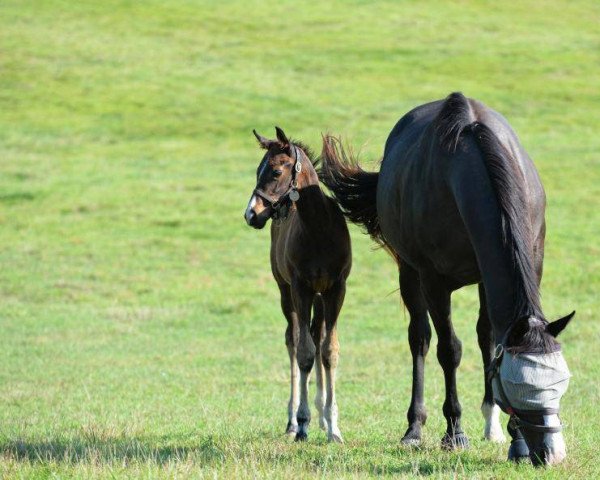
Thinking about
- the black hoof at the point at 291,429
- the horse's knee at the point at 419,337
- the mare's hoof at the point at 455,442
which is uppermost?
the horse's knee at the point at 419,337

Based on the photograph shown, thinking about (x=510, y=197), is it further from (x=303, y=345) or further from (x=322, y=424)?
(x=322, y=424)

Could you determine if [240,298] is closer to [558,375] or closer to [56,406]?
[56,406]

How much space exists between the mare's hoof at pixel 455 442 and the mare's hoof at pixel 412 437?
7.6 inches

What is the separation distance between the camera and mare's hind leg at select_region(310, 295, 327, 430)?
778 centimetres

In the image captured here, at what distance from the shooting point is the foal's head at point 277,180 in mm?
7031

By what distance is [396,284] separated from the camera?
17766mm

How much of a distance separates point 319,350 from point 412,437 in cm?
140

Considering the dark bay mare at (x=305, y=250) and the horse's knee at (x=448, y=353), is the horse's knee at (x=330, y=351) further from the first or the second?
the horse's knee at (x=448, y=353)

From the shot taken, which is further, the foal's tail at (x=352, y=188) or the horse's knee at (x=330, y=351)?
the foal's tail at (x=352, y=188)

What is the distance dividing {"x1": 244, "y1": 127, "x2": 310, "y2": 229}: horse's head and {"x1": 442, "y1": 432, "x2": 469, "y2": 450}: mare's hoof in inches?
75.3

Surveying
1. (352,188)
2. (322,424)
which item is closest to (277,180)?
(352,188)

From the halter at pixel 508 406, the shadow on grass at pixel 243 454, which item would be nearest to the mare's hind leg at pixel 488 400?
the shadow on grass at pixel 243 454

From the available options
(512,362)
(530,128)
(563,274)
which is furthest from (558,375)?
(530,128)

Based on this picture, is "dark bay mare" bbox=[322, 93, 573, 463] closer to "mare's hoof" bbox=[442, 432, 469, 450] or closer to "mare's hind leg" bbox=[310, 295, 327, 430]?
"mare's hoof" bbox=[442, 432, 469, 450]
